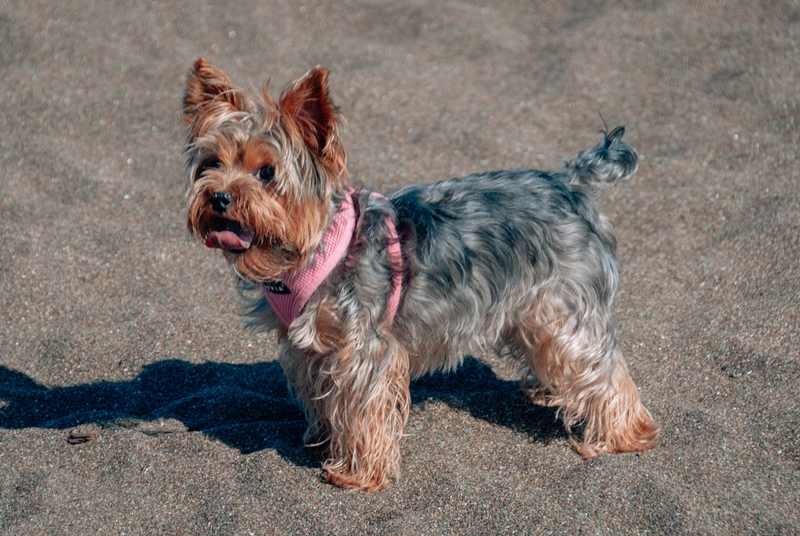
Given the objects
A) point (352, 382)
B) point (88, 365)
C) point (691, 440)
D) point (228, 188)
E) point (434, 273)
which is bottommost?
point (88, 365)

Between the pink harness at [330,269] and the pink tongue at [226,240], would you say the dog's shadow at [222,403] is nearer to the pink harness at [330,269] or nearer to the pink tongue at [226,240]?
the pink harness at [330,269]

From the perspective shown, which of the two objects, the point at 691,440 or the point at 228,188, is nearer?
the point at 228,188

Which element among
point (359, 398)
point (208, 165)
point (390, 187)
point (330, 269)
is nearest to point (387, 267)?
point (330, 269)

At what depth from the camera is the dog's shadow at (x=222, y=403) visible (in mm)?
4336

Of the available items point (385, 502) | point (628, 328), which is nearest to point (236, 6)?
point (628, 328)

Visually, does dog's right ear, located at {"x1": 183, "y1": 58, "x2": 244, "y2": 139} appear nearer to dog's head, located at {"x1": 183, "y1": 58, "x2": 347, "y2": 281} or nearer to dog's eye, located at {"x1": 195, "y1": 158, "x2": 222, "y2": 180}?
dog's head, located at {"x1": 183, "y1": 58, "x2": 347, "y2": 281}

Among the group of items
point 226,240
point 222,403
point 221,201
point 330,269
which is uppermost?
point 221,201

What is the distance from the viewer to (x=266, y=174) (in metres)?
3.45

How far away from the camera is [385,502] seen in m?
3.84

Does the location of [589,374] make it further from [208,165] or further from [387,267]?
[208,165]

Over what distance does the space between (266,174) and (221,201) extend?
0.25 m

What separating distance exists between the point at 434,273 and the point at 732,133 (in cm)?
462

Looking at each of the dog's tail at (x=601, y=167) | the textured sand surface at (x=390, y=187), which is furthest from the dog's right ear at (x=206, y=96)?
the dog's tail at (x=601, y=167)

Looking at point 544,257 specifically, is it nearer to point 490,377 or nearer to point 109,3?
point 490,377
